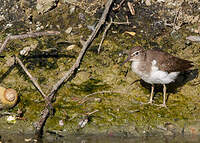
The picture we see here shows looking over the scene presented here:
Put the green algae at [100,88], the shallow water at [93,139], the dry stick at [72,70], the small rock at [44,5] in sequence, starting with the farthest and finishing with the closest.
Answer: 1. the small rock at [44,5]
2. the green algae at [100,88]
3. the dry stick at [72,70]
4. the shallow water at [93,139]

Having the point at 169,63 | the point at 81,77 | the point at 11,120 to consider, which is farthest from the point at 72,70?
the point at 169,63

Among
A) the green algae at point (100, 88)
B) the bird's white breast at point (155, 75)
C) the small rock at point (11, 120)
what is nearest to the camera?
the small rock at point (11, 120)

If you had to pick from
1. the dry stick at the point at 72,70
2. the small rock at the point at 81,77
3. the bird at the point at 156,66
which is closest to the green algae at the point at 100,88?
the small rock at the point at 81,77

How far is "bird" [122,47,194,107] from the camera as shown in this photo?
281 inches

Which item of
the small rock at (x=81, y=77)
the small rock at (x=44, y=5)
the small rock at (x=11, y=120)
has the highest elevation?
the small rock at (x=44, y=5)

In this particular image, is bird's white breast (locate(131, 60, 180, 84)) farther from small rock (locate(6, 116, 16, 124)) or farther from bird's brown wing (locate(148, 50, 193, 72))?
small rock (locate(6, 116, 16, 124))

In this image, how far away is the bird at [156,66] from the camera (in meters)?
7.13

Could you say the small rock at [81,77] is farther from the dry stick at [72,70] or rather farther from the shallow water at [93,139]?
the shallow water at [93,139]

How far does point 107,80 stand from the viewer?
309 inches

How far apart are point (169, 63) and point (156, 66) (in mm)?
272

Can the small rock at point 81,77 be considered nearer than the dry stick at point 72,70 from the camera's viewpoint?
No

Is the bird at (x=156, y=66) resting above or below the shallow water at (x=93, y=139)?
above

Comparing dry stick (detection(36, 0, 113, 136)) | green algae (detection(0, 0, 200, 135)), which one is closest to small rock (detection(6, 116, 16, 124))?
green algae (detection(0, 0, 200, 135))

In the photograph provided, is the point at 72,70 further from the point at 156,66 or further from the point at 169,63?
the point at 169,63
